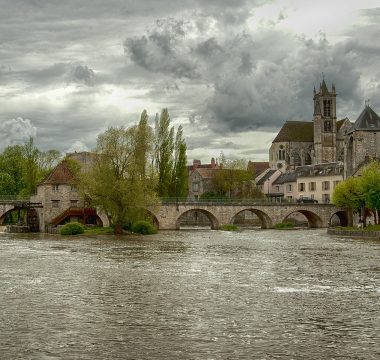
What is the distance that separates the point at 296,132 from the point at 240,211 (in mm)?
58970

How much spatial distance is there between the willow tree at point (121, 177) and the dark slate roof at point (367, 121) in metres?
44.6

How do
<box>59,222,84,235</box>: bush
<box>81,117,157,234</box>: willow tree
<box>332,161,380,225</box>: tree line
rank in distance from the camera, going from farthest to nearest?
1. <box>332,161,380,225</box>: tree line
2. <box>59,222,84,235</box>: bush
3. <box>81,117,157,234</box>: willow tree

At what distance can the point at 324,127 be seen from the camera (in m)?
143

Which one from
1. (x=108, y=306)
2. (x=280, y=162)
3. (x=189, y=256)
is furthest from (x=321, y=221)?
(x=108, y=306)

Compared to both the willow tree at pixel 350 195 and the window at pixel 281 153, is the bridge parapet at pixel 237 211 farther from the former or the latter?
the window at pixel 281 153

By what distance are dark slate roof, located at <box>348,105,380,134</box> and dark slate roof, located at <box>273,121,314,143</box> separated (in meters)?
40.0

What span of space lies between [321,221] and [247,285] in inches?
2862

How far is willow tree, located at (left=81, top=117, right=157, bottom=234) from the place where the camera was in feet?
222

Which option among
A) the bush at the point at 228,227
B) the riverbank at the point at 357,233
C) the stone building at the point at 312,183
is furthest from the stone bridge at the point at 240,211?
the riverbank at the point at 357,233

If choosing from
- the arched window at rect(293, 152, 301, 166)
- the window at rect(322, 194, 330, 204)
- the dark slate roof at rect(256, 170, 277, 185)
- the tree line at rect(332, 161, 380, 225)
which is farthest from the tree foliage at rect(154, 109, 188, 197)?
the arched window at rect(293, 152, 301, 166)

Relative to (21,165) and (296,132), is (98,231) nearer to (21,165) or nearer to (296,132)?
(21,165)

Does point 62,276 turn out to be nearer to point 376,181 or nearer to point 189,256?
point 189,256

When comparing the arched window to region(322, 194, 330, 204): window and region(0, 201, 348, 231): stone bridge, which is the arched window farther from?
region(0, 201, 348, 231): stone bridge

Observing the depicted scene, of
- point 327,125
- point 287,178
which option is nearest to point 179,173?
point 287,178
